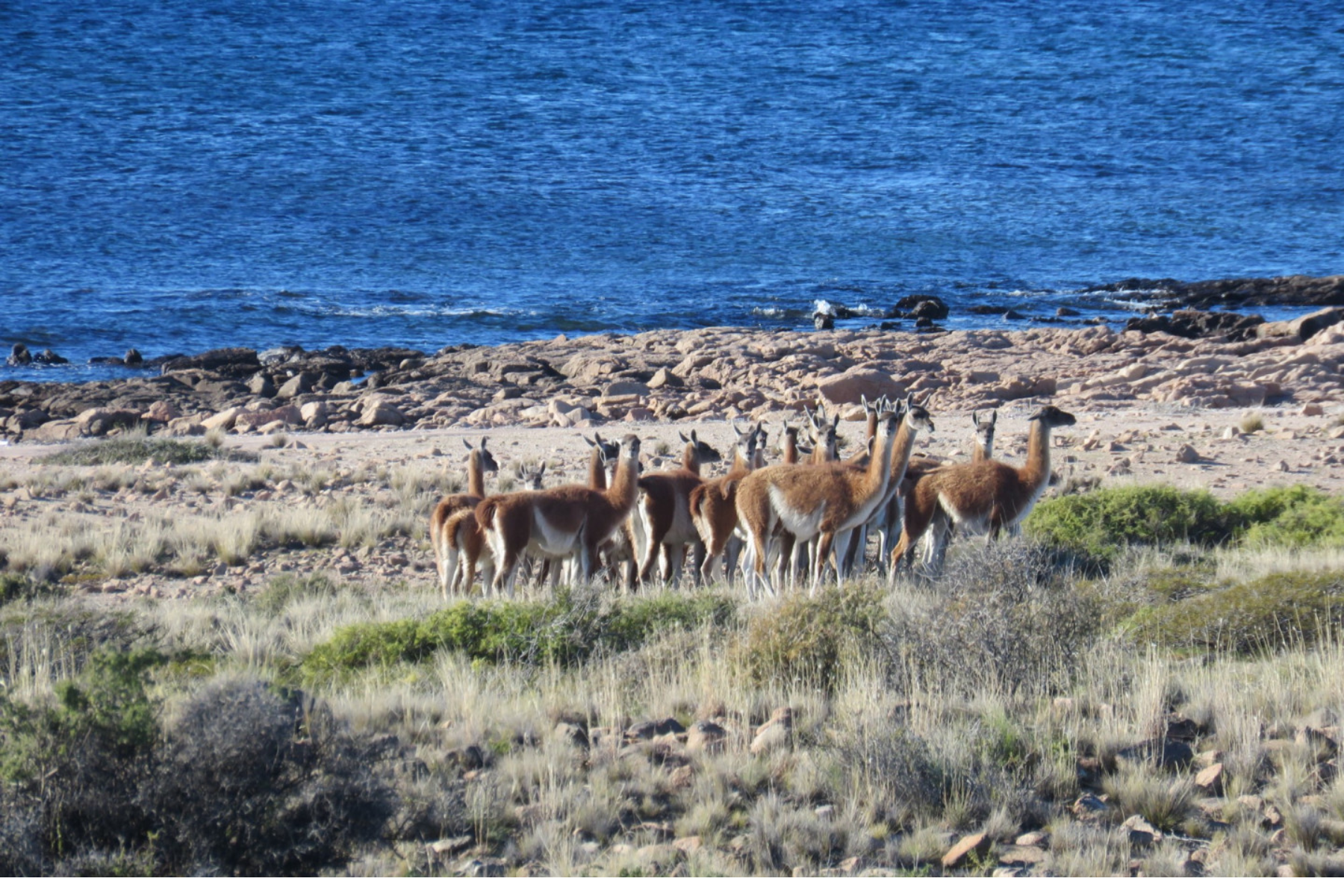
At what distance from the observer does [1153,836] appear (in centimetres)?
624

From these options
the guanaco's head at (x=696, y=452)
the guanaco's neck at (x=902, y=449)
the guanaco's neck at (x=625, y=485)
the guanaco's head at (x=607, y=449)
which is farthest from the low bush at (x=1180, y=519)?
the guanaco's head at (x=607, y=449)

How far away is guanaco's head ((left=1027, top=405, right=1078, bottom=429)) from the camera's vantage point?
13.3m

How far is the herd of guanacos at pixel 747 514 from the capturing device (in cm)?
1205

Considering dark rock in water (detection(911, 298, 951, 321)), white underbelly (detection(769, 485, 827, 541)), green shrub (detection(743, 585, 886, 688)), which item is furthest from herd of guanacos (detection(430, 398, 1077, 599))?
dark rock in water (detection(911, 298, 951, 321))

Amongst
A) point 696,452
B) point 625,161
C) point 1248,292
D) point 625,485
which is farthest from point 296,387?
point 625,161

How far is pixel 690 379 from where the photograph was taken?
31094 mm

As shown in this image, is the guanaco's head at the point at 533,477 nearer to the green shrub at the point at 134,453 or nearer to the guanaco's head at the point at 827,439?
the guanaco's head at the point at 827,439

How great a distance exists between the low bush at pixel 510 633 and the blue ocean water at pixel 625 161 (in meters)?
35.9

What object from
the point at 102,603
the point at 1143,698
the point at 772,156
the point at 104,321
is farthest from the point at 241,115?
the point at 1143,698

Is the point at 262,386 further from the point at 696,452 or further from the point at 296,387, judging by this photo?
the point at 696,452

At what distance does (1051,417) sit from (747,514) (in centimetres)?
340

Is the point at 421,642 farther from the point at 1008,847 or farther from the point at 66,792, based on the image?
the point at 1008,847

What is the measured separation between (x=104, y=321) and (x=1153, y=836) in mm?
47588

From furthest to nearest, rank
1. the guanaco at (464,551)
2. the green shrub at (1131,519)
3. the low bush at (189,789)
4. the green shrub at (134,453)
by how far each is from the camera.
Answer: the green shrub at (134,453) < the green shrub at (1131,519) < the guanaco at (464,551) < the low bush at (189,789)
